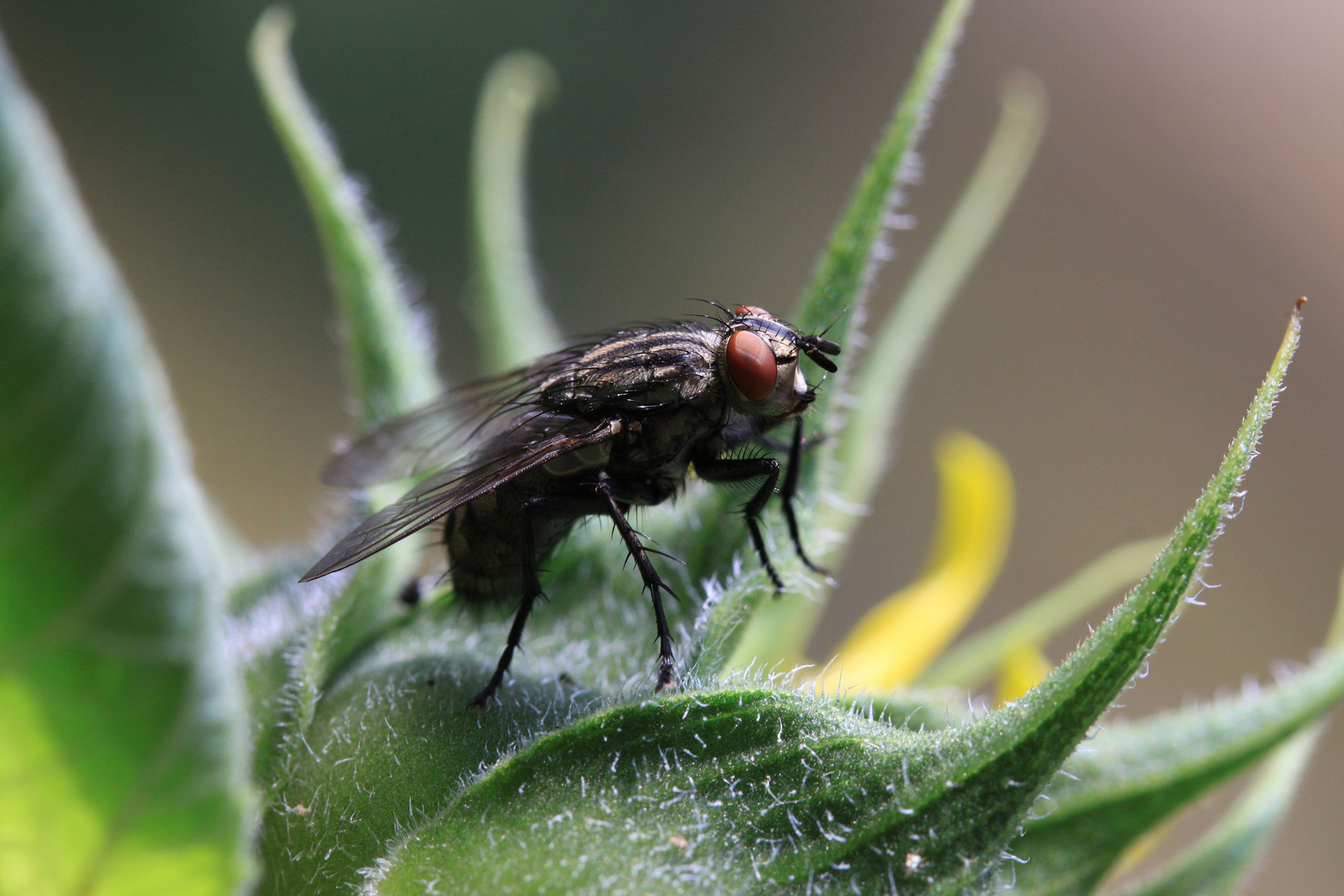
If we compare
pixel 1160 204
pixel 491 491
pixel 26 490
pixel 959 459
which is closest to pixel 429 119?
pixel 1160 204

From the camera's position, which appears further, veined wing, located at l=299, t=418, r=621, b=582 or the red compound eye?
the red compound eye

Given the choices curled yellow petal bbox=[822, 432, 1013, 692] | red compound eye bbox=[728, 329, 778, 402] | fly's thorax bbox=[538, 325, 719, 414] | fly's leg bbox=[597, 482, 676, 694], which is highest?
red compound eye bbox=[728, 329, 778, 402]

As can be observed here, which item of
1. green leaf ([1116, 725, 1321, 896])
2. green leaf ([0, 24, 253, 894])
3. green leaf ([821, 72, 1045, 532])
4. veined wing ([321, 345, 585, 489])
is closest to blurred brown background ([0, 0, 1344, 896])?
green leaf ([821, 72, 1045, 532])

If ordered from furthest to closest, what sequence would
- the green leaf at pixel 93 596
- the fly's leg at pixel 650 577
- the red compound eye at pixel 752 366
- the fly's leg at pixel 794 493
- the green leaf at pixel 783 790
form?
1. the red compound eye at pixel 752 366
2. the fly's leg at pixel 794 493
3. the fly's leg at pixel 650 577
4. the green leaf at pixel 783 790
5. the green leaf at pixel 93 596

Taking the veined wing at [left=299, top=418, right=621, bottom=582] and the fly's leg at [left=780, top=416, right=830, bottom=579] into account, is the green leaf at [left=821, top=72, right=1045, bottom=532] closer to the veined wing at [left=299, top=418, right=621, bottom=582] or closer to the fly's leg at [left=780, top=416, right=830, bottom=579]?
the fly's leg at [left=780, top=416, right=830, bottom=579]

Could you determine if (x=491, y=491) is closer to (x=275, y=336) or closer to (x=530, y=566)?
(x=530, y=566)

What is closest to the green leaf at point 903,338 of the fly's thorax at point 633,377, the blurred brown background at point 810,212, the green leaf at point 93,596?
the fly's thorax at point 633,377

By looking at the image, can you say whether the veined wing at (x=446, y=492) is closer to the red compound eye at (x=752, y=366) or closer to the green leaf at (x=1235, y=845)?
the red compound eye at (x=752, y=366)
